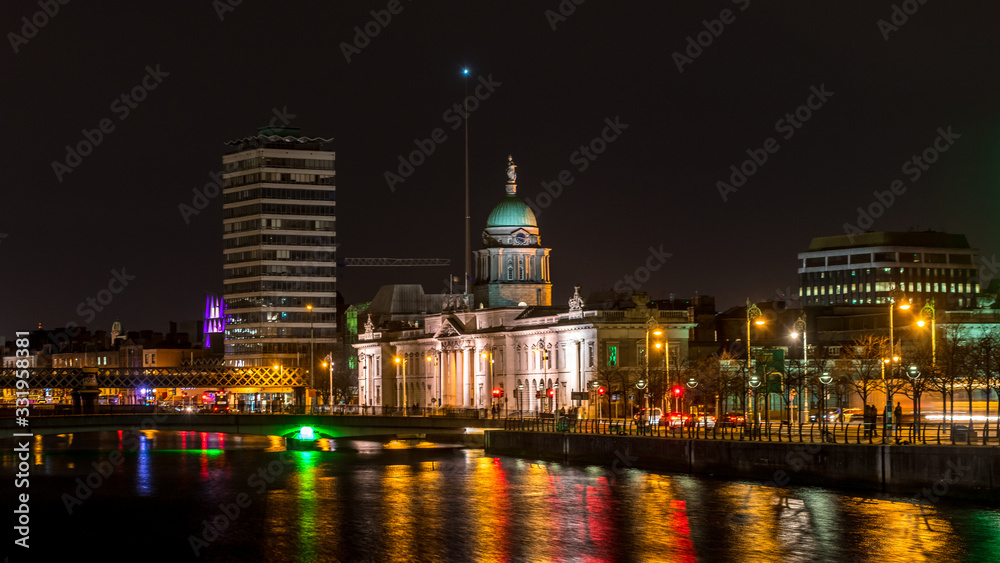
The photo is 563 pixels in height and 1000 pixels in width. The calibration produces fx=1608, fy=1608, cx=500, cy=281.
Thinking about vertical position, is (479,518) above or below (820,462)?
below

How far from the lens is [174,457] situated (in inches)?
Answer: 5468

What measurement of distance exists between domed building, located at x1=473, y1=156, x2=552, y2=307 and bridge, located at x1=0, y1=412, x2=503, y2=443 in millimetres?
42688

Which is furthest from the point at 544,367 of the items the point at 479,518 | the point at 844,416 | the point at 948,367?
the point at 479,518

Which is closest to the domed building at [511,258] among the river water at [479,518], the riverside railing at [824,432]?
the riverside railing at [824,432]

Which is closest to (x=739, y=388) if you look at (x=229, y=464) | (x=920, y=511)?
(x=229, y=464)

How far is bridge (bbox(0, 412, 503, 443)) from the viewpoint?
131875 millimetres

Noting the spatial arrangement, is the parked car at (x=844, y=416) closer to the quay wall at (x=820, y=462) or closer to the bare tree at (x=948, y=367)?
the bare tree at (x=948, y=367)

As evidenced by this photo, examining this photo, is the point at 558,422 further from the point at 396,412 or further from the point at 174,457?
the point at 396,412

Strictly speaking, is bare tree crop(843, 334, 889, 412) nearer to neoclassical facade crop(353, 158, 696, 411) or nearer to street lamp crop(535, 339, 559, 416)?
neoclassical facade crop(353, 158, 696, 411)

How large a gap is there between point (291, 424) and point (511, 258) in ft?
182

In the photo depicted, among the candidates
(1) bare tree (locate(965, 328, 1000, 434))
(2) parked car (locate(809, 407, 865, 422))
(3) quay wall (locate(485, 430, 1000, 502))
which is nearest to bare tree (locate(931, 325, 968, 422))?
(1) bare tree (locate(965, 328, 1000, 434))

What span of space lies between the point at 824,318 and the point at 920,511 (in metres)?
121

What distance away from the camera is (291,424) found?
475ft

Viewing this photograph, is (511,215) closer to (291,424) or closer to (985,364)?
(291,424)
